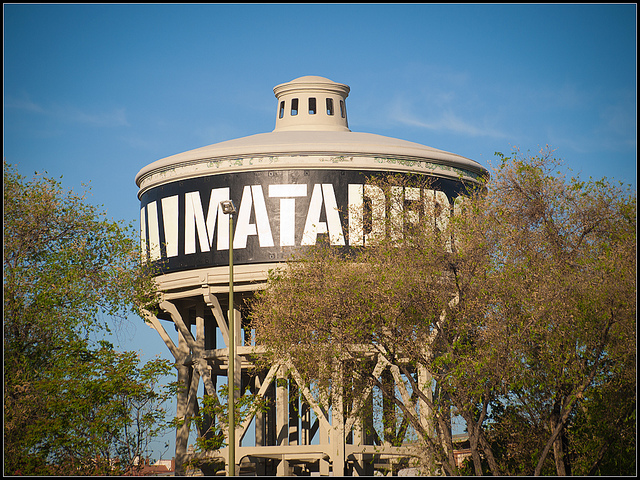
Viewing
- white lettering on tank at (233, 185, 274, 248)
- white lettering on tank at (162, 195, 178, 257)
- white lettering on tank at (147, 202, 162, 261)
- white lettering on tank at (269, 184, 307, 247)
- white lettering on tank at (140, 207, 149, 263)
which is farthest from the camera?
white lettering on tank at (140, 207, 149, 263)

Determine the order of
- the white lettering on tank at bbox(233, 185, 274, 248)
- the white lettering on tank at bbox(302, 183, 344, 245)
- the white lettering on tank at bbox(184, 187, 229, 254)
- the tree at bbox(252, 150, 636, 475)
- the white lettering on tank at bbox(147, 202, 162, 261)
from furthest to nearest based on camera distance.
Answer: the white lettering on tank at bbox(147, 202, 162, 261), the white lettering on tank at bbox(184, 187, 229, 254), the white lettering on tank at bbox(233, 185, 274, 248), the white lettering on tank at bbox(302, 183, 344, 245), the tree at bbox(252, 150, 636, 475)

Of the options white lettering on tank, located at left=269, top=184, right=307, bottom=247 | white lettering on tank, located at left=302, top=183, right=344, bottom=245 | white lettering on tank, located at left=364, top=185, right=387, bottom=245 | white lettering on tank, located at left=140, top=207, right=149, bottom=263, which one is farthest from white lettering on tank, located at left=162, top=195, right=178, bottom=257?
white lettering on tank, located at left=364, top=185, right=387, bottom=245

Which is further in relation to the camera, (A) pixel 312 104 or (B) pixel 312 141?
(A) pixel 312 104

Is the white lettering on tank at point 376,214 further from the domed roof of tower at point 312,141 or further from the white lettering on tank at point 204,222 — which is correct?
the white lettering on tank at point 204,222

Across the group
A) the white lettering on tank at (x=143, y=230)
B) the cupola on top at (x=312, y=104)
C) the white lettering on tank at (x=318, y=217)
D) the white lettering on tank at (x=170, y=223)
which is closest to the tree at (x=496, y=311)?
the white lettering on tank at (x=318, y=217)

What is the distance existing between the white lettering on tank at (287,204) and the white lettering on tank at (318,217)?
409 millimetres

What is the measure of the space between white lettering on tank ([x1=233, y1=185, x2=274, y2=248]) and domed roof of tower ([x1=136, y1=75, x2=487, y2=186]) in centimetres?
129

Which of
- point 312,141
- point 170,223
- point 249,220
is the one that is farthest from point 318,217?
point 170,223

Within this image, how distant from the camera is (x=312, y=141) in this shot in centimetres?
3117

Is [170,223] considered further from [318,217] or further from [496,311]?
[496,311]

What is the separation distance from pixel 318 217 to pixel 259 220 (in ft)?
6.44

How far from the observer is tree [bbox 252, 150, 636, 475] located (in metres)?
21.9

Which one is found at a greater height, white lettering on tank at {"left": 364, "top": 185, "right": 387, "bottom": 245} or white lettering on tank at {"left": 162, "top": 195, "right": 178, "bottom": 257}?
white lettering on tank at {"left": 162, "top": 195, "right": 178, "bottom": 257}

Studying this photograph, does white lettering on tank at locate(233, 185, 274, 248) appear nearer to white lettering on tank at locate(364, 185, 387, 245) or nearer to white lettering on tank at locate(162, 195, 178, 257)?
white lettering on tank at locate(162, 195, 178, 257)
